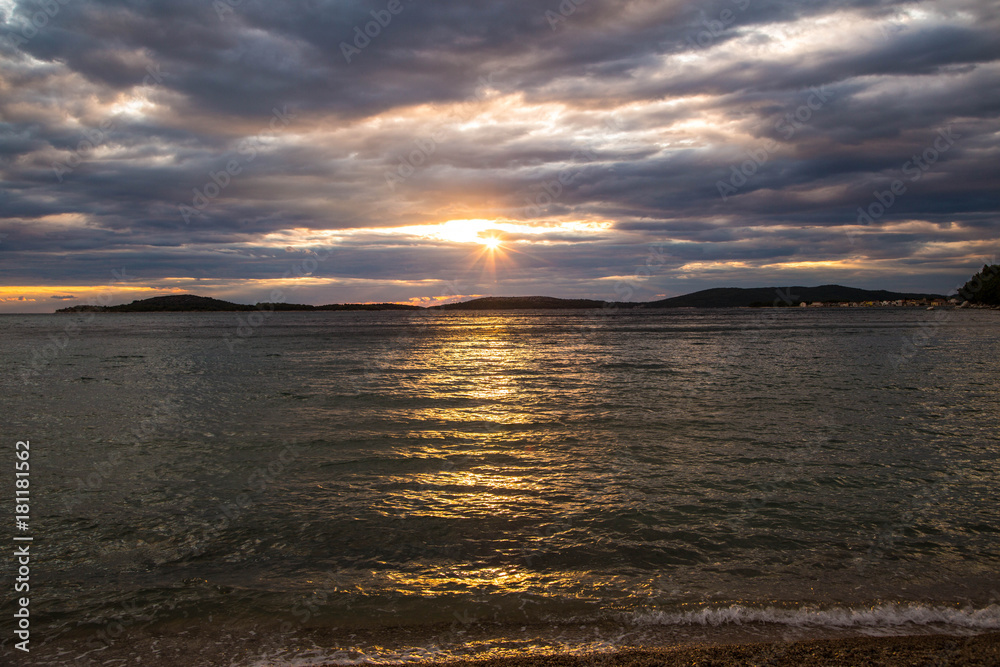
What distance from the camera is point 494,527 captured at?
31.9 ft

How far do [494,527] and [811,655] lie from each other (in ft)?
16.9

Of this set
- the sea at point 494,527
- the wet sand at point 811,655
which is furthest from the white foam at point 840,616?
the wet sand at point 811,655

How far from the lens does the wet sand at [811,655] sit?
5.70 metres

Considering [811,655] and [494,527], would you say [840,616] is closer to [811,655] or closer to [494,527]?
[811,655]

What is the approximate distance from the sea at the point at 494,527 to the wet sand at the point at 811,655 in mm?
316

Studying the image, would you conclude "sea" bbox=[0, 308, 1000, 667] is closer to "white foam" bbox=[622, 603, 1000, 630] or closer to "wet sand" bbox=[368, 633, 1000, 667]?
"white foam" bbox=[622, 603, 1000, 630]

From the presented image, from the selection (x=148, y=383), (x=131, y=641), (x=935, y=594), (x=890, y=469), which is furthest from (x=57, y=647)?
(x=148, y=383)

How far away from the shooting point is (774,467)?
44.1 feet

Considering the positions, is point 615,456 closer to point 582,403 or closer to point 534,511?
point 534,511

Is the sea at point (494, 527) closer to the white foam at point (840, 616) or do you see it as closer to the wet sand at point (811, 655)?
the white foam at point (840, 616)

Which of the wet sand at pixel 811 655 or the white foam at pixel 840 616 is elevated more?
the wet sand at pixel 811 655

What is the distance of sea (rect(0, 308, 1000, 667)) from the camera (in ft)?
22.0

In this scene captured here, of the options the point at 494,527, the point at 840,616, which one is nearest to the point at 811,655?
the point at 840,616

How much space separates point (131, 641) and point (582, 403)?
734 inches
